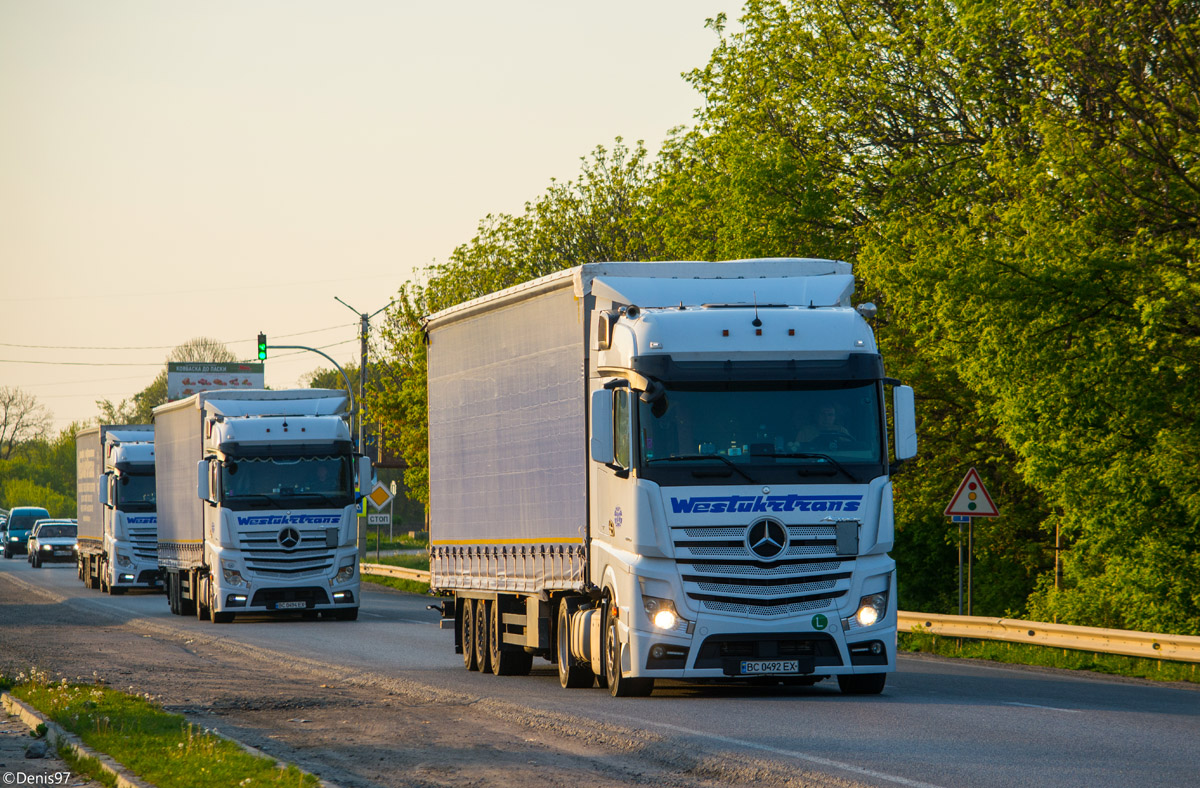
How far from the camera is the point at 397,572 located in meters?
47.2

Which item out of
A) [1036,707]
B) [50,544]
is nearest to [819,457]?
[1036,707]

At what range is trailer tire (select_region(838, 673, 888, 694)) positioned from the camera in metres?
14.8

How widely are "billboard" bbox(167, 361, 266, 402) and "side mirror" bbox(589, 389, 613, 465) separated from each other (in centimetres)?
7030

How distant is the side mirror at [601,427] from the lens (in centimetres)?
1372

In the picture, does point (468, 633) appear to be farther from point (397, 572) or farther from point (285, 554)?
point (397, 572)

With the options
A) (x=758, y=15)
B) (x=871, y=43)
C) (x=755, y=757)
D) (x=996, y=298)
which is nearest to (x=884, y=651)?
(x=755, y=757)

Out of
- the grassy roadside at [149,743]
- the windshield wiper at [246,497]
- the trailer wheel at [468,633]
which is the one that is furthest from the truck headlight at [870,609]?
the windshield wiper at [246,497]

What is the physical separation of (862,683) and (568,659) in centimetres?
282

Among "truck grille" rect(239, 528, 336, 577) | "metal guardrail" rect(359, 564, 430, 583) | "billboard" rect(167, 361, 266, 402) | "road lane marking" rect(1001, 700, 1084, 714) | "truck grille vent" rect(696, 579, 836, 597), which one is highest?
"billboard" rect(167, 361, 266, 402)

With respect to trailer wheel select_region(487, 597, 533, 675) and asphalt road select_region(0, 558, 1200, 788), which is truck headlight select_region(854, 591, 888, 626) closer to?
asphalt road select_region(0, 558, 1200, 788)

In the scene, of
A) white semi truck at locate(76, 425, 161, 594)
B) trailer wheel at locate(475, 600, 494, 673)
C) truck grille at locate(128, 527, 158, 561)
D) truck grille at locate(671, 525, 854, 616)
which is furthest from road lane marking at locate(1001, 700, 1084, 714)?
truck grille at locate(128, 527, 158, 561)

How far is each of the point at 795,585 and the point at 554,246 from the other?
41.0 meters

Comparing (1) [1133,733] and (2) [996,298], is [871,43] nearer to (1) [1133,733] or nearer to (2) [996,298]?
(2) [996,298]

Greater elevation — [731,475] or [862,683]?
[731,475]
